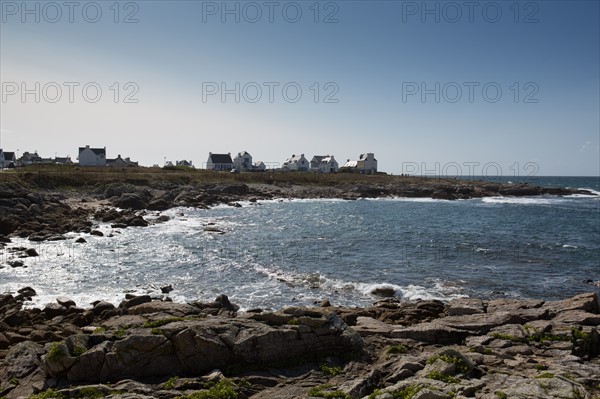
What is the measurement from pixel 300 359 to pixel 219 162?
135229 mm

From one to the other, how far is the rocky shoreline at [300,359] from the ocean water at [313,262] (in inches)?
312

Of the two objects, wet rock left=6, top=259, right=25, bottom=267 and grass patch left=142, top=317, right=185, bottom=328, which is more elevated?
grass patch left=142, top=317, right=185, bottom=328

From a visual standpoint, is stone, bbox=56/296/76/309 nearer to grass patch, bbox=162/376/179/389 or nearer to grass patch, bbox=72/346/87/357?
grass patch, bbox=72/346/87/357

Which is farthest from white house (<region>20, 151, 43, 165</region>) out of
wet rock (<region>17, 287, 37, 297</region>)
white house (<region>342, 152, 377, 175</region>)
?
wet rock (<region>17, 287, 37, 297</region>)

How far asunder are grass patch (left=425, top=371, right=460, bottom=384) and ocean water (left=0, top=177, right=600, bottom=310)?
11434 millimetres

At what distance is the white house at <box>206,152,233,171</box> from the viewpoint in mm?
142875

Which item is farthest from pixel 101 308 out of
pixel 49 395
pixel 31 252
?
pixel 31 252

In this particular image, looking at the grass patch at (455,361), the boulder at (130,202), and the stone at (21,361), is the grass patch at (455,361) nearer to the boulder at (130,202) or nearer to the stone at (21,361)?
the stone at (21,361)

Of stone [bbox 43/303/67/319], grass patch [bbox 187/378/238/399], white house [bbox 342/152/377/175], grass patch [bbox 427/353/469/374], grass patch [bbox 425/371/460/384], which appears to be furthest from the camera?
white house [bbox 342/152/377/175]

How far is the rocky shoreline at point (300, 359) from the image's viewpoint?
Result: 33.5 ft

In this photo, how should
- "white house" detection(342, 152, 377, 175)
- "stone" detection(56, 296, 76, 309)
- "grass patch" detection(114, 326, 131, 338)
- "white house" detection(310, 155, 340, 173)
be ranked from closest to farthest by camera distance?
"grass patch" detection(114, 326, 131, 338), "stone" detection(56, 296, 76, 309), "white house" detection(342, 152, 377, 175), "white house" detection(310, 155, 340, 173)

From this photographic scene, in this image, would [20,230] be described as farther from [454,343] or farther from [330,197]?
[330,197]

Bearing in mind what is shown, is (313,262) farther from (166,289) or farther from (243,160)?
(243,160)

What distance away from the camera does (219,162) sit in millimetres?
143250
